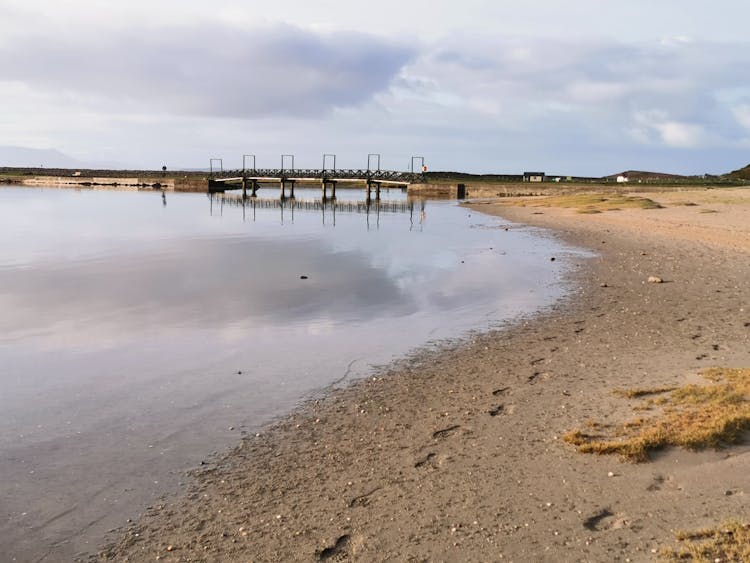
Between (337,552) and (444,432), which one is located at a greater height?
(444,432)

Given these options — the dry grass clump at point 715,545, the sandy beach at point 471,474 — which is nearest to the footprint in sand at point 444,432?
the sandy beach at point 471,474

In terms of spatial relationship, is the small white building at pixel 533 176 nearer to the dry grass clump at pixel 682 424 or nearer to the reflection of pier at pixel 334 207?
the reflection of pier at pixel 334 207

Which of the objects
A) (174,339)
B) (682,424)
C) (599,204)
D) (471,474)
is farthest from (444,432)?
(599,204)

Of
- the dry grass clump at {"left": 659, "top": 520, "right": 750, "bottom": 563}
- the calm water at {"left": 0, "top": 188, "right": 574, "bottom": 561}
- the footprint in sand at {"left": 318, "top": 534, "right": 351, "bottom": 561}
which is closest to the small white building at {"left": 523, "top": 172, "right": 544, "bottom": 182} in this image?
the calm water at {"left": 0, "top": 188, "right": 574, "bottom": 561}

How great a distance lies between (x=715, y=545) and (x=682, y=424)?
281cm

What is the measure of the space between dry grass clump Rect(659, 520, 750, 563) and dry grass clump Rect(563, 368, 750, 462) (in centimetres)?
162

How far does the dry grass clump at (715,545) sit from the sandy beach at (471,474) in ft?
0.54

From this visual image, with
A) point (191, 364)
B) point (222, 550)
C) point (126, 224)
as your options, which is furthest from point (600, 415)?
point (126, 224)

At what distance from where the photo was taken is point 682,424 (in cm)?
811

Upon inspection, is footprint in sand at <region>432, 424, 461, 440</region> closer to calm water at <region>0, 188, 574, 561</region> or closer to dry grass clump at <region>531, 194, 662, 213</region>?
calm water at <region>0, 188, 574, 561</region>

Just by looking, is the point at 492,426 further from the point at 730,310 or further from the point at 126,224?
the point at 126,224

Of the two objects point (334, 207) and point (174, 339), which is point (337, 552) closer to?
point (174, 339)

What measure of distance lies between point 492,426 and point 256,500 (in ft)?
11.9

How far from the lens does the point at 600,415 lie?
8969mm
